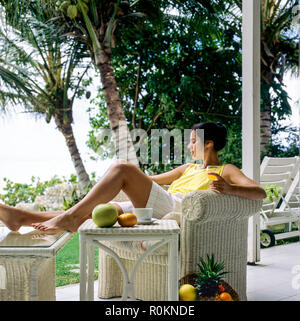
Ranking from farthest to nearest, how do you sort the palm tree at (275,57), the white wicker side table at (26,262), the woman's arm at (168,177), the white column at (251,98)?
the palm tree at (275,57) < the white column at (251,98) < the woman's arm at (168,177) < the white wicker side table at (26,262)

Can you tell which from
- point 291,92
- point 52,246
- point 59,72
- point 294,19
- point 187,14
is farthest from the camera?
point 59,72

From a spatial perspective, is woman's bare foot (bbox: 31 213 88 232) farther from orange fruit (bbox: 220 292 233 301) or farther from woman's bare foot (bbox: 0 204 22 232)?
orange fruit (bbox: 220 292 233 301)

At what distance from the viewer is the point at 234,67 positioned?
575 cm

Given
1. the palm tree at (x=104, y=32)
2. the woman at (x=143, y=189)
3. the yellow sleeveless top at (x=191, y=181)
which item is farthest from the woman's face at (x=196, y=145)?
the palm tree at (x=104, y=32)

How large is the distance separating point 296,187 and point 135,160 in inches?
74.1

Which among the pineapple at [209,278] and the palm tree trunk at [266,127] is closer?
the pineapple at [209,278]

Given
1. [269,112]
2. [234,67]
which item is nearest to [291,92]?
[269,112]

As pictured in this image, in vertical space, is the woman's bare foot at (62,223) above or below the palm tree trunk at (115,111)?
below

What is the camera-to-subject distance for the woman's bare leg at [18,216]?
6.87 feet

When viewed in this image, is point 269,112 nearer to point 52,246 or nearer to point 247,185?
point 247,185

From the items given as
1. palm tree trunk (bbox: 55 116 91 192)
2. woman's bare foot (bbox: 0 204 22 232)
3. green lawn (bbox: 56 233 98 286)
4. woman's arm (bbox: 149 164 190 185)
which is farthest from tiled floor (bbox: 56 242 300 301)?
palm tree trunk (bbox: 55 116 91 192)

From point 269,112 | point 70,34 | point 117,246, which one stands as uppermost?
point 70,34

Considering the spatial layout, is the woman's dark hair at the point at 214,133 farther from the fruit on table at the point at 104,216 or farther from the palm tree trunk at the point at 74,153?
the palm tree trunk at the point at 74,153

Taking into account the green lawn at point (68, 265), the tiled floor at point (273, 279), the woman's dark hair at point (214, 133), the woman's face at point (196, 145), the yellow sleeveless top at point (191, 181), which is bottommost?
the green lawn at point (68, 265)
